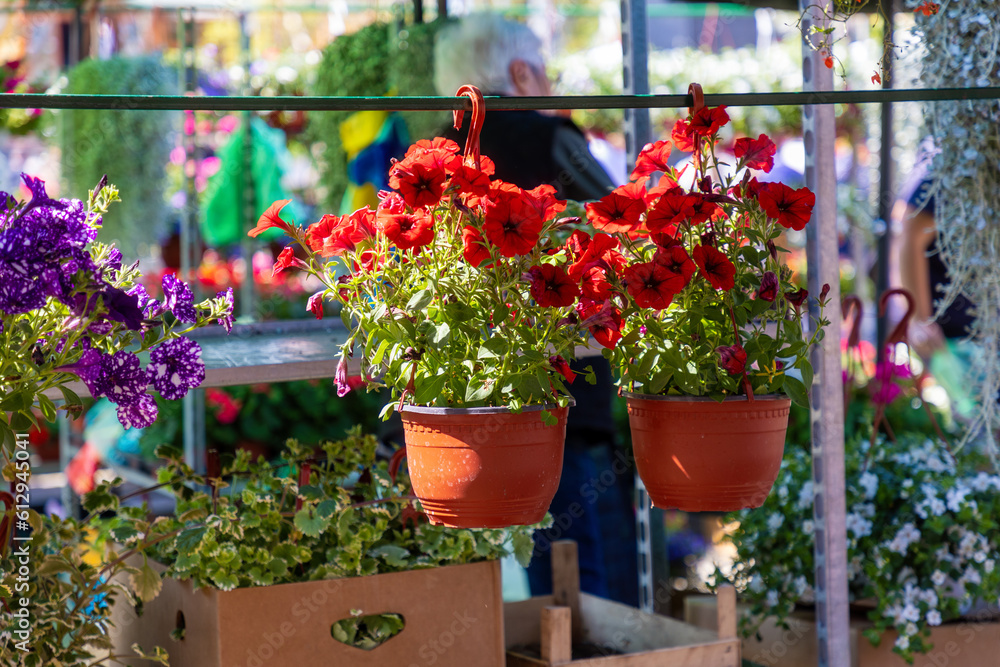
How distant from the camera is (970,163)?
1745 mm

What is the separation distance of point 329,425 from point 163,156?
1.08m

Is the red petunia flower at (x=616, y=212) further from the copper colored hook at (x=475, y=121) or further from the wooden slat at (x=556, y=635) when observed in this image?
the wooden slat at (x=556, y=635)

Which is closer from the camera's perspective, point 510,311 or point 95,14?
point 510,311

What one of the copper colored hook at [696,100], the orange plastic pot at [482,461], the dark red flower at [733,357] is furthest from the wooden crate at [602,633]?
the copper colored hook at [696,100]

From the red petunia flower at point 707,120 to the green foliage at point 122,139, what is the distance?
2522mm

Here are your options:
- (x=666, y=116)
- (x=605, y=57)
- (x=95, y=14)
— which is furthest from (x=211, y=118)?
(x=666, y=116)

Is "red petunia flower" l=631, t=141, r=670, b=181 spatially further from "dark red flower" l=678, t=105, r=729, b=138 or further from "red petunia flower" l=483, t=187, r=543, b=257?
"red petunia flower" l=483, t=187, r=543, b=257

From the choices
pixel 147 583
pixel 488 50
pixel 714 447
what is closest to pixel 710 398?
pixel 714 447

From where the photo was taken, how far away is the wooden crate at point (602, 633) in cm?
146

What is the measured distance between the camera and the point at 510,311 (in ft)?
3.55

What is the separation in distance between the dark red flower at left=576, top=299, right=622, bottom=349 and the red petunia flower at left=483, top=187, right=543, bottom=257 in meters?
0.13

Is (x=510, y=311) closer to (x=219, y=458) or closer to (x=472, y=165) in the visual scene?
(x=472, y=165)

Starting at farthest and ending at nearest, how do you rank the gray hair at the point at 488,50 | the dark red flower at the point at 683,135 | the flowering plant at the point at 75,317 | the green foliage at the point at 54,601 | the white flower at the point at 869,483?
the gray hair at the point at 488,50 → the white flower at the point at 869,483 → the green foliage at the point at 54,601 → the dark red flower at the point at 683,135 → the flowering plant at the point at 75,317

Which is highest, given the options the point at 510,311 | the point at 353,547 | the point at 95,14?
the point at 95,14
